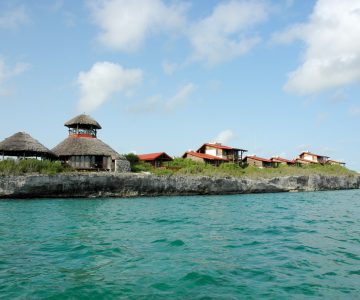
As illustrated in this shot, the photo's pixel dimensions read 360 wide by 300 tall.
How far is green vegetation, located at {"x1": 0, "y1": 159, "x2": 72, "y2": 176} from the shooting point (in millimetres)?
38244

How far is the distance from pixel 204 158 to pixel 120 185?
88.3 feet

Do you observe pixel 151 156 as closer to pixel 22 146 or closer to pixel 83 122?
pixel 83 122

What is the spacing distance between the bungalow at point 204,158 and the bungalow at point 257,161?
11901mm

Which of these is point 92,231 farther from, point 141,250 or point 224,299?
point 224,299

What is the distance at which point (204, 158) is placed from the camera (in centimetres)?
6662

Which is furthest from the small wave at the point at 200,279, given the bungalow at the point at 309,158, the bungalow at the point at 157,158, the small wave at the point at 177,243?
the bungalow at the point at 309,158

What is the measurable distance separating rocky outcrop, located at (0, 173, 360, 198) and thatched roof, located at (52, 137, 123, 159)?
7.29 m

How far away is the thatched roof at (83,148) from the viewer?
4791 centimetres

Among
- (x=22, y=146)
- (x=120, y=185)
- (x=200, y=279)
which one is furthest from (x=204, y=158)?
(x=200, y=279)

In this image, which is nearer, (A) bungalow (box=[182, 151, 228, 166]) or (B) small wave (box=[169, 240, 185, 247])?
(B) small wave (box=[169, 240, 185, 247])

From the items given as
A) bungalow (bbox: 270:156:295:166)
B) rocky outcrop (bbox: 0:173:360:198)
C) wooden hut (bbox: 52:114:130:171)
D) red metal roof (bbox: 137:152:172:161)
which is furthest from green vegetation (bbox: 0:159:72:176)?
bungalow (bbox: 270:156:295:166)

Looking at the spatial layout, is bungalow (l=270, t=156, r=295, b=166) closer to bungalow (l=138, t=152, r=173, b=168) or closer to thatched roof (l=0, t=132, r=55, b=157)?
bungalow (l=138, t=152, r=173, b=168)

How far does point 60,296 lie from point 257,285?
408cm

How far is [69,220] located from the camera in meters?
19.2
